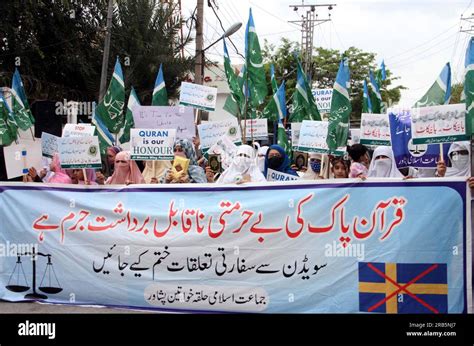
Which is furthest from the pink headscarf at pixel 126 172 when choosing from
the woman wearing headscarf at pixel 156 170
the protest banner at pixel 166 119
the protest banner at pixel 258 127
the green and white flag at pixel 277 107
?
the green and white flag at pixel 277 107

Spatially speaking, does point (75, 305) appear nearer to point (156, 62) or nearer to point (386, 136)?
point (386, 136)

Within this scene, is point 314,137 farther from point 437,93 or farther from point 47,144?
point 47,144

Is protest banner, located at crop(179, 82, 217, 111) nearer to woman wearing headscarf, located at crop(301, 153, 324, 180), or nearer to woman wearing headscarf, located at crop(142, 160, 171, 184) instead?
woman wearing headscarf, located at crop(142, 160, 171, 184)

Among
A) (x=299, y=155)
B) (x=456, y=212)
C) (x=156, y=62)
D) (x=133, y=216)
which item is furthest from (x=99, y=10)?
(x=456, y=212)

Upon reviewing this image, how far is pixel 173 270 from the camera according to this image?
5.36 meters

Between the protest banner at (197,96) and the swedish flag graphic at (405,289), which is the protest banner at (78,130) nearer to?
the protest banner at (197,96)

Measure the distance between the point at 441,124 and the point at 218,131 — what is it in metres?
3.48

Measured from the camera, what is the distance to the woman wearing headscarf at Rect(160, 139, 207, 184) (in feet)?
20.9

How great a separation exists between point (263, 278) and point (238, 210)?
61 centimetres

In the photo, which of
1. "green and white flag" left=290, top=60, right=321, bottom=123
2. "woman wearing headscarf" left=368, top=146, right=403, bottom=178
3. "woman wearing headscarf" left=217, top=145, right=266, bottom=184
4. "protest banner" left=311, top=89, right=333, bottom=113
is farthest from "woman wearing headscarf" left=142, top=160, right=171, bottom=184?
"protest banner" left=311, top=89, right=333, bottom=113

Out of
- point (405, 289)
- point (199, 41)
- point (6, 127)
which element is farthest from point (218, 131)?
point (199, 41)

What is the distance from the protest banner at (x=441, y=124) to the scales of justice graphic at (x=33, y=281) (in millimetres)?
3476

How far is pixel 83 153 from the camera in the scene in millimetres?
5777

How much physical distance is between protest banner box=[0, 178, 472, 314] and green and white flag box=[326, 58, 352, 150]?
1.22m
